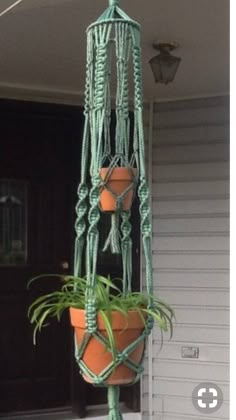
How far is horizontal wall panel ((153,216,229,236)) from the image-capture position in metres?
4.84

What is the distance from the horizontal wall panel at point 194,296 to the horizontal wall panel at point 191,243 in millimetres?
284

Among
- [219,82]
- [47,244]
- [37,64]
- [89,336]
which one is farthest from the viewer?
[47,244]

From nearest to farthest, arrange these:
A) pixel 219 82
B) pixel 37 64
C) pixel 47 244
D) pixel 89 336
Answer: pixel 89 336, pixel 37 64, pixel 219 82, pixel 47 244

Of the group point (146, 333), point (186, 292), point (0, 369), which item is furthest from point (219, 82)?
point (146, 333)

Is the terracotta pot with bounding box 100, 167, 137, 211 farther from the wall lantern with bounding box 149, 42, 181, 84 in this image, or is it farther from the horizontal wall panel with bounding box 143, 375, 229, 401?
the horizontal wall panel with bounding box 143, 375, 229, 401

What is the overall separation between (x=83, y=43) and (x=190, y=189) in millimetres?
1487

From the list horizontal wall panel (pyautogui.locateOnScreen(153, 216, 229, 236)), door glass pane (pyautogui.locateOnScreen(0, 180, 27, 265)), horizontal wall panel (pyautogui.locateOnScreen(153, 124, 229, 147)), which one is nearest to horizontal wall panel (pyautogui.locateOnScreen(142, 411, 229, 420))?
horizontal wall panel (pyautogui.locateOnScreen(153, 216, 229, 236))

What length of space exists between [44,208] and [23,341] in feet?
3.08

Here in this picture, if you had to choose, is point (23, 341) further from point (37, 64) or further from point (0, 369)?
point (37, 64)

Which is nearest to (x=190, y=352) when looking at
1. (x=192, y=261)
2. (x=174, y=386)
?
(x=174, y=386)

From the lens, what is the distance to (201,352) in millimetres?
4797

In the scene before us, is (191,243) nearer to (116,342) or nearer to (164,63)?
(164,63)

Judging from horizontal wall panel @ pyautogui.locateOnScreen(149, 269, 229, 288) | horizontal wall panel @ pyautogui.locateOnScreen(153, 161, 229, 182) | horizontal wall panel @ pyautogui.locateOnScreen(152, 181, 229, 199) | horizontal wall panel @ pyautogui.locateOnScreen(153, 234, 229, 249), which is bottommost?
horizontal wall panel @ pyautogui.locateOnScreen(149, 269, 229, 288)
